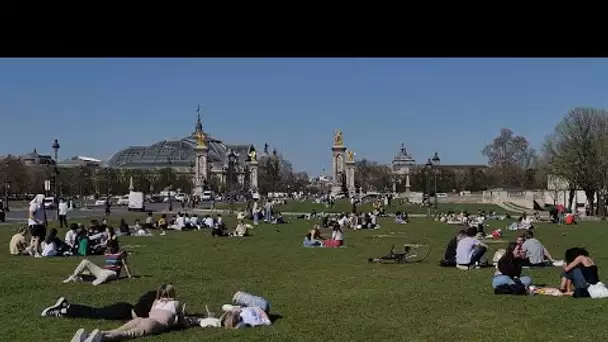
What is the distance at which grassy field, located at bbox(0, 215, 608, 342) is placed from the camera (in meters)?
10.5

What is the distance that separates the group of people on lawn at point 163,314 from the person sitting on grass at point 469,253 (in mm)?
8400

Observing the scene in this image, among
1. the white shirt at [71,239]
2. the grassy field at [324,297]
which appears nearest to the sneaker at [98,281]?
the grassy field at [324,297]

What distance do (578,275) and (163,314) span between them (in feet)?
24.2

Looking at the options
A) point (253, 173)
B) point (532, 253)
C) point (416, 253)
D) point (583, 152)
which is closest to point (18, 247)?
point (416, 253)

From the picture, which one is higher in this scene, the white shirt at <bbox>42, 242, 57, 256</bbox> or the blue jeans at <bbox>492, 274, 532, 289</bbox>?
the white shirt at <bbox>42, 242, 57, 256</bbox>

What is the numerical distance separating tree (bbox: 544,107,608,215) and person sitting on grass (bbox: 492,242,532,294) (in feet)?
157

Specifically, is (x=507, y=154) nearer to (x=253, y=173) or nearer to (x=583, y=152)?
(x=253, y=173)

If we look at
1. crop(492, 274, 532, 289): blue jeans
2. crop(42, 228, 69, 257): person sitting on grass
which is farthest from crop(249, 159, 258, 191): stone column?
crop(492, 274, 532, 289): blue jeans

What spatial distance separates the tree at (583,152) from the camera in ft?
203

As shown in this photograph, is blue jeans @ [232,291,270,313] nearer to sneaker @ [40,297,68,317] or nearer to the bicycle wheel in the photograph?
sneaker @ [40,297,68,317]

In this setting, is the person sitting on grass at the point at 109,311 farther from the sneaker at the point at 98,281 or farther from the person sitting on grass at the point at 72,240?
the person sitting on grass at the point at 72,240
